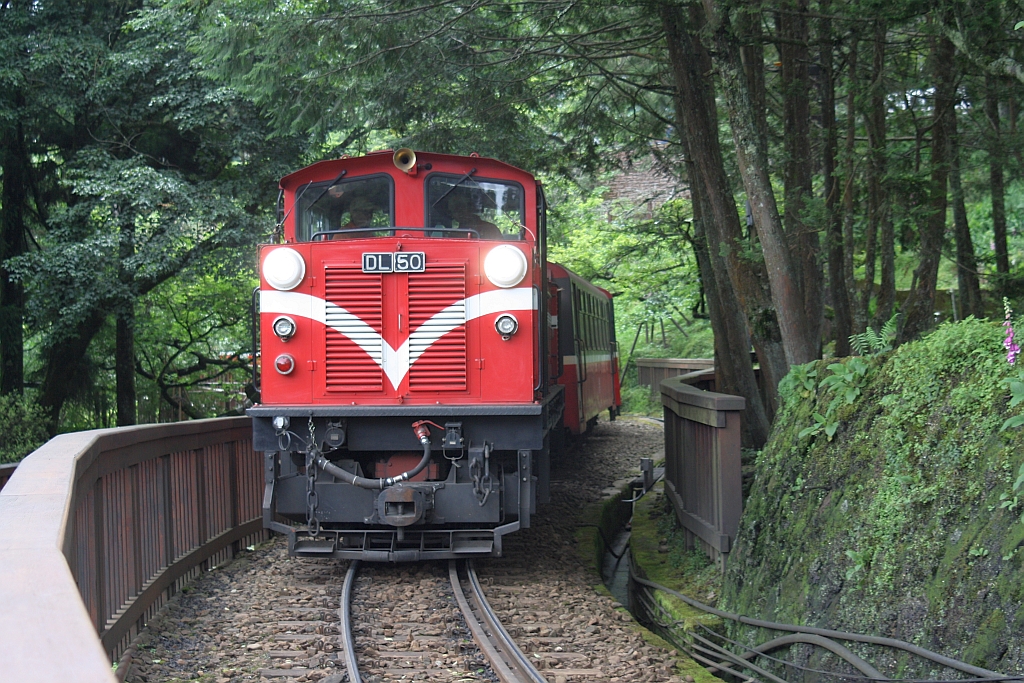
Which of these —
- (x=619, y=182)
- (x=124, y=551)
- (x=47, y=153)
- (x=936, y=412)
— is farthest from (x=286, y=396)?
(x=619, y=182)

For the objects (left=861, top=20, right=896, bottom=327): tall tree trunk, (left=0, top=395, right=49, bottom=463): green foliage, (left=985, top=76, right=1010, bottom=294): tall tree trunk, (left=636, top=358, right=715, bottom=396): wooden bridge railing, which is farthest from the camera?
(left=636, top=358, right=715, bottom=396): wooden bridge railing

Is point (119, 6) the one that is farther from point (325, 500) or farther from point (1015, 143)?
point (1015, 143)

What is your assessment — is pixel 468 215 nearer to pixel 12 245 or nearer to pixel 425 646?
pixel 425 646

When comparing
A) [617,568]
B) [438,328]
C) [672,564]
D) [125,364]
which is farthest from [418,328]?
[125,364]

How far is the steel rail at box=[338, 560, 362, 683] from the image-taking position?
4750 millimetres

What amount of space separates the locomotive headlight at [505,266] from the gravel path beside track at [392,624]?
242cm

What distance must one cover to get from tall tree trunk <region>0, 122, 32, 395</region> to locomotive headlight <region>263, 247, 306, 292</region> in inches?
382

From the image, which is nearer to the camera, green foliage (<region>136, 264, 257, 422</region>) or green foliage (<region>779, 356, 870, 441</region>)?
green foliage (<region>779, 356, 870, 441</region>)

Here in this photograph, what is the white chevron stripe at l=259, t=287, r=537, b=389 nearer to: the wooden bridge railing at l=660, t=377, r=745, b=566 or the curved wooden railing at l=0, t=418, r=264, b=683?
the curved wooden railing at l=0, t=418, r=264, b=683

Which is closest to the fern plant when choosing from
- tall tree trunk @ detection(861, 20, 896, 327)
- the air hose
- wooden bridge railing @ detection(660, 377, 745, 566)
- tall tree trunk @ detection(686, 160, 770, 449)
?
wooden bridge railing @ detection(660, 377, 745, 566)

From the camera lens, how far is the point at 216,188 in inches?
576

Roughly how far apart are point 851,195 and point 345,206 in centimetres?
471

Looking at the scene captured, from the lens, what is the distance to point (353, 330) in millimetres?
6828

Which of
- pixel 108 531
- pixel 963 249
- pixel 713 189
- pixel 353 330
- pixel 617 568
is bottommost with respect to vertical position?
pixel 617 568
